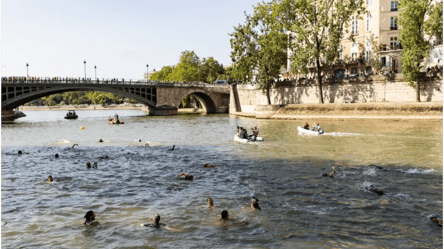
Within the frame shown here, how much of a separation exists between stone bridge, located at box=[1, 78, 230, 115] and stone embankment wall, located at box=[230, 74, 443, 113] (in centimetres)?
1219

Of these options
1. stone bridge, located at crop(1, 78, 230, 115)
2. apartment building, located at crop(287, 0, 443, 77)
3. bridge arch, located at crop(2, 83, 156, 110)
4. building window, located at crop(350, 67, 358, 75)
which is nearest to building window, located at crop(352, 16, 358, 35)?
apartment building, located at crop(287, 0, 443, 77)

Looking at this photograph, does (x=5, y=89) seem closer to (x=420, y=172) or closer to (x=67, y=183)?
(x=67, y=183)

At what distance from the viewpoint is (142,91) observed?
10262cm

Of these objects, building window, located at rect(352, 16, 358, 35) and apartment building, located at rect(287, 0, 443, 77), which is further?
building window, located at rect(352, 16, 358, 35)

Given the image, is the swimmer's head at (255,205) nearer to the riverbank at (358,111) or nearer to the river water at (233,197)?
the river water at (233,197)

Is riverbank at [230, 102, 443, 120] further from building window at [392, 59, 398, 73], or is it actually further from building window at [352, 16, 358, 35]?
building window at [352, 16, 358, 35]

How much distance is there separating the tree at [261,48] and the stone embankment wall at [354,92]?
16.4 feet

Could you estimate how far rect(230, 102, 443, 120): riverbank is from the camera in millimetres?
54219

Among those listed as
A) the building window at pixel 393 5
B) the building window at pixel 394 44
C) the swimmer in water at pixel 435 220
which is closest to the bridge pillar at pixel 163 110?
the building window at pixel 394 44

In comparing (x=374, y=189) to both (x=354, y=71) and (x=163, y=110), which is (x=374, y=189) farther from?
(x=163, y=110)

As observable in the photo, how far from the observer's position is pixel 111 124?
70750 millimetres

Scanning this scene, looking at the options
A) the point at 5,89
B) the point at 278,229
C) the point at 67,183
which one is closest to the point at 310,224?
the point at 278,229

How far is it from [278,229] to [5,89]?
81.1 meters

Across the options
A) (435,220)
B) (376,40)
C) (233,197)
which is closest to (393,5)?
(376,40)
